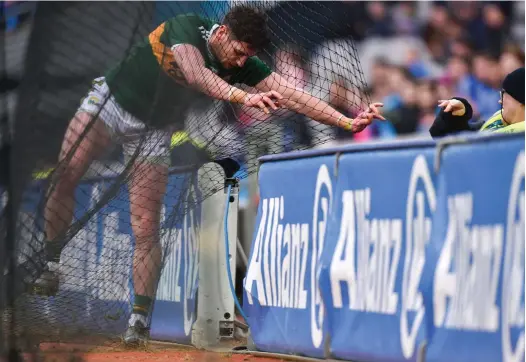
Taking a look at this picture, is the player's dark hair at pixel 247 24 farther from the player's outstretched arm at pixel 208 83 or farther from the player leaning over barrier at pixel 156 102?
the player's outstretched arm at pixel 208 83

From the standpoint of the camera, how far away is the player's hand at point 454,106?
5.58 meters

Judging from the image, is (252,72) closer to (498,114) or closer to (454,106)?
(454,106)

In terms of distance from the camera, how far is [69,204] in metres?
4.81

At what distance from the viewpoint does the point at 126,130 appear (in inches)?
184

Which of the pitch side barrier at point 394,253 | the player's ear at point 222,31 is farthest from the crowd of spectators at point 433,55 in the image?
the player's ear at point 222,31

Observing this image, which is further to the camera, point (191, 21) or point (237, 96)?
point (237, 96)

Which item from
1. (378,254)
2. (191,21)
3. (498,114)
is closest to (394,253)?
(378,254)

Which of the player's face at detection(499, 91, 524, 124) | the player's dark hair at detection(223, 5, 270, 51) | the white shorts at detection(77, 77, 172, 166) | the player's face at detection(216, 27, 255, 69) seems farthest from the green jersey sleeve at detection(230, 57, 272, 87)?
the player's face at detection(499, 91, 524, 124)

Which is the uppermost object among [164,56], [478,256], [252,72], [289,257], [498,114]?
[252,72]

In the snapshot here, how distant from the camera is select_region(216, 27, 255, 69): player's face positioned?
5227mm

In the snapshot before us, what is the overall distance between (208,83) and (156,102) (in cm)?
59

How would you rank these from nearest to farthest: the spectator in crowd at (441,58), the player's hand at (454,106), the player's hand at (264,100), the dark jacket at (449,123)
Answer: the player's hand at (264,100) → the player's hand at (454,106) → the dark jacket at (449,123) → the spectator in crowd at (441,58)

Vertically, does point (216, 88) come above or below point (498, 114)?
below

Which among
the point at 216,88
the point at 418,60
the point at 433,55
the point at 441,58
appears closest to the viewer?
the point at 216,88
